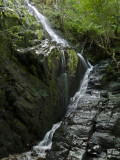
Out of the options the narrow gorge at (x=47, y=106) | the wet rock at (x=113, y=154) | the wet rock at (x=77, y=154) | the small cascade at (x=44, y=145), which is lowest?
the small cascade at (x=44, y=145)

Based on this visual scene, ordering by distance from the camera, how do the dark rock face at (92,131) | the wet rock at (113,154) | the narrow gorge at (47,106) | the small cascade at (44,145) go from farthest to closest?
the small cascade at (44,145) < the narrow gorge at (47,106) < the dark rock face at (92,131) < the wet rock at (113,154)

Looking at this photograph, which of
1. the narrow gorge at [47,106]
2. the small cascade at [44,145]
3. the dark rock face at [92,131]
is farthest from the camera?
the small cascade at [44,145]

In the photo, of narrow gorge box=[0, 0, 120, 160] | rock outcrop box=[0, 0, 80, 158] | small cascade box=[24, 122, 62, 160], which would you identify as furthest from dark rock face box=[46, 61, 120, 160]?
rock outcrop box=[0, 0, 80, 158]

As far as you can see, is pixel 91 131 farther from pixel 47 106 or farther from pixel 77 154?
pixel 47 106

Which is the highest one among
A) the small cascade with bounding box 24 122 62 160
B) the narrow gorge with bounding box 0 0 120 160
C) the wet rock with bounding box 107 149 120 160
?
the narrow gorge with bounding box 0 0 120 160

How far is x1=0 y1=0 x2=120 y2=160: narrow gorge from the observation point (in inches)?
224

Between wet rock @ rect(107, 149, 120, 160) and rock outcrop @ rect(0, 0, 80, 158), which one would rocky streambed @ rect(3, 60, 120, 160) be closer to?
wet rock @ rect(107, 149, 120, 160)

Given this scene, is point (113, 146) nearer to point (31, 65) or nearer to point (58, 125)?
point (58, 125)

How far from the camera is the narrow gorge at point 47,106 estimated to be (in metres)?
5.68

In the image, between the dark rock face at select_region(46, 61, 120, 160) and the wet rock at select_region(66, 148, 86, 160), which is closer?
the wet rock at select_region(66, 148, 86, 160)

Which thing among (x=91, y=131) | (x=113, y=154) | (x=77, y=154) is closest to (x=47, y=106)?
(x=91, y=131)

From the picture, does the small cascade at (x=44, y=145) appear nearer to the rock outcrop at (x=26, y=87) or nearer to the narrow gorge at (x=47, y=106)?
the narrow gorge at (x=47, y=106)

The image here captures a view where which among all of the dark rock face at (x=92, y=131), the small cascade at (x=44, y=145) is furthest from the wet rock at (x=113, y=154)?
the small cascade at (x=44, y=145)

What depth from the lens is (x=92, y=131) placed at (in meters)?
6.61
